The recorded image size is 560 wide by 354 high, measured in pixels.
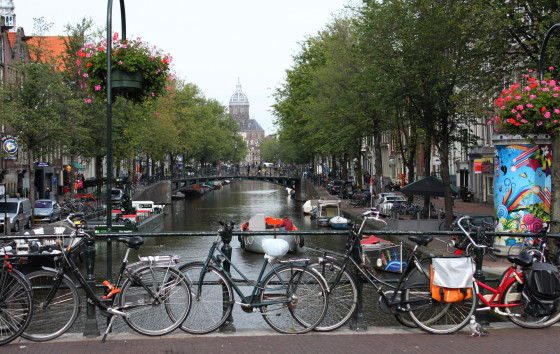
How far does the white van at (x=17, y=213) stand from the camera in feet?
103

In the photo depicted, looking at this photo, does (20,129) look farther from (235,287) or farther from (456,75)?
(235,287)

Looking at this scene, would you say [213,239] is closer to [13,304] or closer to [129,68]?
[129,68]

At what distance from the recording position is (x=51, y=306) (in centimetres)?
695

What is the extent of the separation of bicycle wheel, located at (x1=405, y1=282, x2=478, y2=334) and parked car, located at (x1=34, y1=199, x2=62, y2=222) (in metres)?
33.1

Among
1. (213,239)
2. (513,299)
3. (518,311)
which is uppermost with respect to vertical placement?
(513,299)

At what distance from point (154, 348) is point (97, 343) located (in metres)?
0.67

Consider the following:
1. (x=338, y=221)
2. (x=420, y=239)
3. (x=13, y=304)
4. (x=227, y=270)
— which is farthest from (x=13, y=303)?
(x=338, y=221)

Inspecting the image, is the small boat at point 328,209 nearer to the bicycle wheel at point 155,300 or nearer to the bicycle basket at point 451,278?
the bicycle basket at point 451,278

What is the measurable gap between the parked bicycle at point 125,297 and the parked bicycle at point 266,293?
→ 0.17m

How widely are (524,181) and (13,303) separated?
17.2 m

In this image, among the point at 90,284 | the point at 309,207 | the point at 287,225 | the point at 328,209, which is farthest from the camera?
the point at 309,207

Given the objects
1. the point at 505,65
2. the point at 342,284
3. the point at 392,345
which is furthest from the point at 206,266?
the point at 505,65

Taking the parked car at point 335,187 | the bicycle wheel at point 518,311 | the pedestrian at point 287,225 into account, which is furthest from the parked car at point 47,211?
the bicycle wheel at point 518,311

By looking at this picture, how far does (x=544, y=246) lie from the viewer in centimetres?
791
